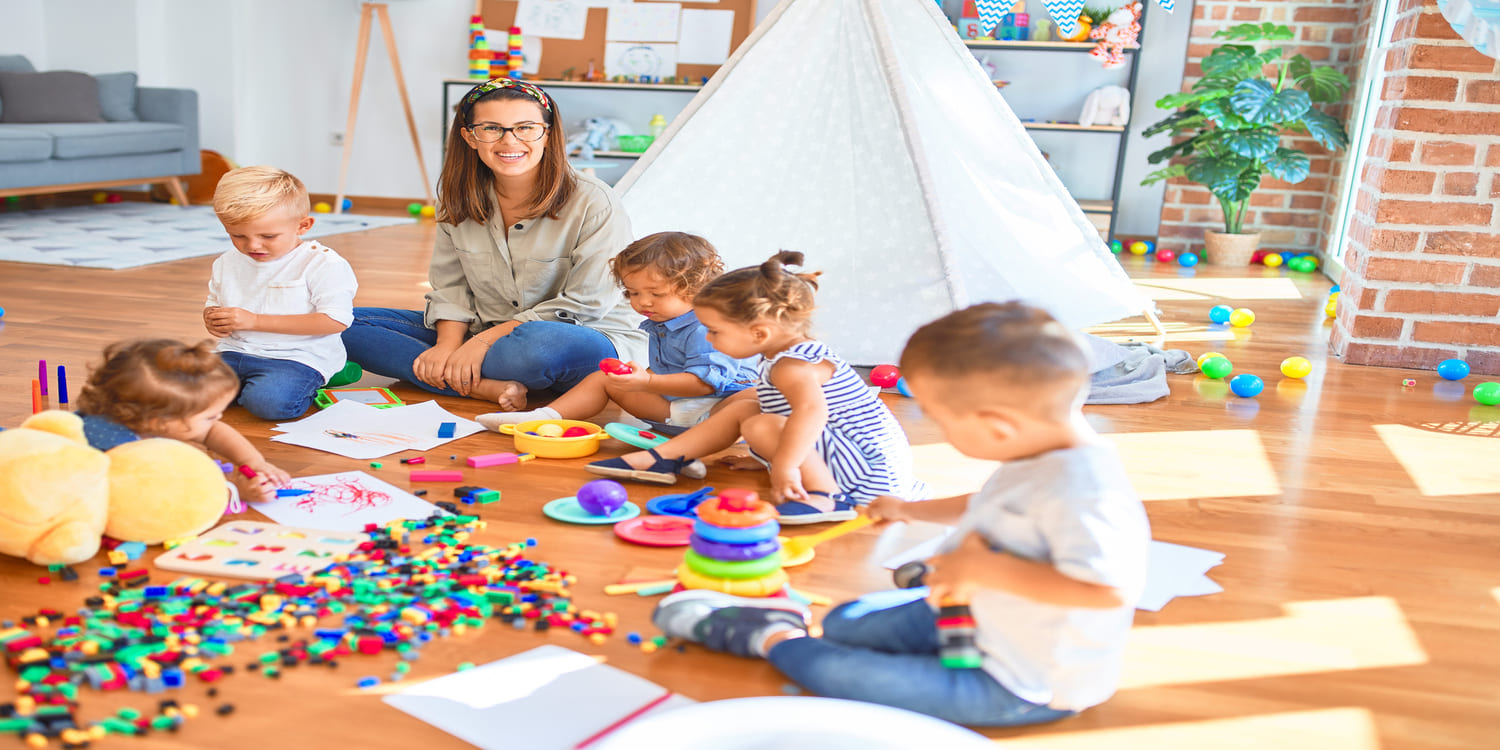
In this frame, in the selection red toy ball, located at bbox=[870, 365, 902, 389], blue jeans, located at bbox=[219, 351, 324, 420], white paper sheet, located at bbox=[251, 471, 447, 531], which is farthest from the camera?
red toy ball, located at bbox=[870, 365, 902, 389]

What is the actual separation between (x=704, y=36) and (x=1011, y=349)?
4.85m

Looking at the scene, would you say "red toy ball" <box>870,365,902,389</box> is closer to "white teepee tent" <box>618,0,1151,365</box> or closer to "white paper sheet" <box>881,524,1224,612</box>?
"white teepee tent" <box>618,0,1151,365</box>

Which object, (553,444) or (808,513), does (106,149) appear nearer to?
(553,444)

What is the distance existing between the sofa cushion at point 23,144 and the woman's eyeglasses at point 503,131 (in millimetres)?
3373

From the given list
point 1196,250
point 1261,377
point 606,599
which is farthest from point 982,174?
point 1196,250

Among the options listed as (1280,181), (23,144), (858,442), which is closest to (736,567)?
(858,442)

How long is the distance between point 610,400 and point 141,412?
1.01 metres

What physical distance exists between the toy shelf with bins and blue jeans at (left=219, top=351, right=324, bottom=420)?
391 centimetres

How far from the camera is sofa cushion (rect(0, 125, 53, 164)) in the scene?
4.41m

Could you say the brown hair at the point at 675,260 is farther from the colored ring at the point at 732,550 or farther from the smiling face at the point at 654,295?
the colored ring at the point at 732,550

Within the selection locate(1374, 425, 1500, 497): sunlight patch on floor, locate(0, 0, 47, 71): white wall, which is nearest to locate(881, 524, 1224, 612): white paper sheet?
locate(1374, 425, 1500, 497): sunlight patch on floor

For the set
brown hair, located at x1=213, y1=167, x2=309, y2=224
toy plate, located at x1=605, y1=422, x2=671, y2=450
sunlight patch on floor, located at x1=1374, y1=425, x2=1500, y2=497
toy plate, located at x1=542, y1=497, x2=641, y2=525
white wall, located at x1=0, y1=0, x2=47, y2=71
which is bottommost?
toy plate, located at x1=542, y1=497, x2=641, y2=525

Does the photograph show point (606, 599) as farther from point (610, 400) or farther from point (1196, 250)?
point (1196, 250)

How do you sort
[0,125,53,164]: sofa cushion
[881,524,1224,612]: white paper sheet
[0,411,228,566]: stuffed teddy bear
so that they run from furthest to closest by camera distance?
[0,125,53,164]: sofa cushion → [881,524,1224,612]: white paper sheet → [0,411,228,566]: stuffed teddy bear
